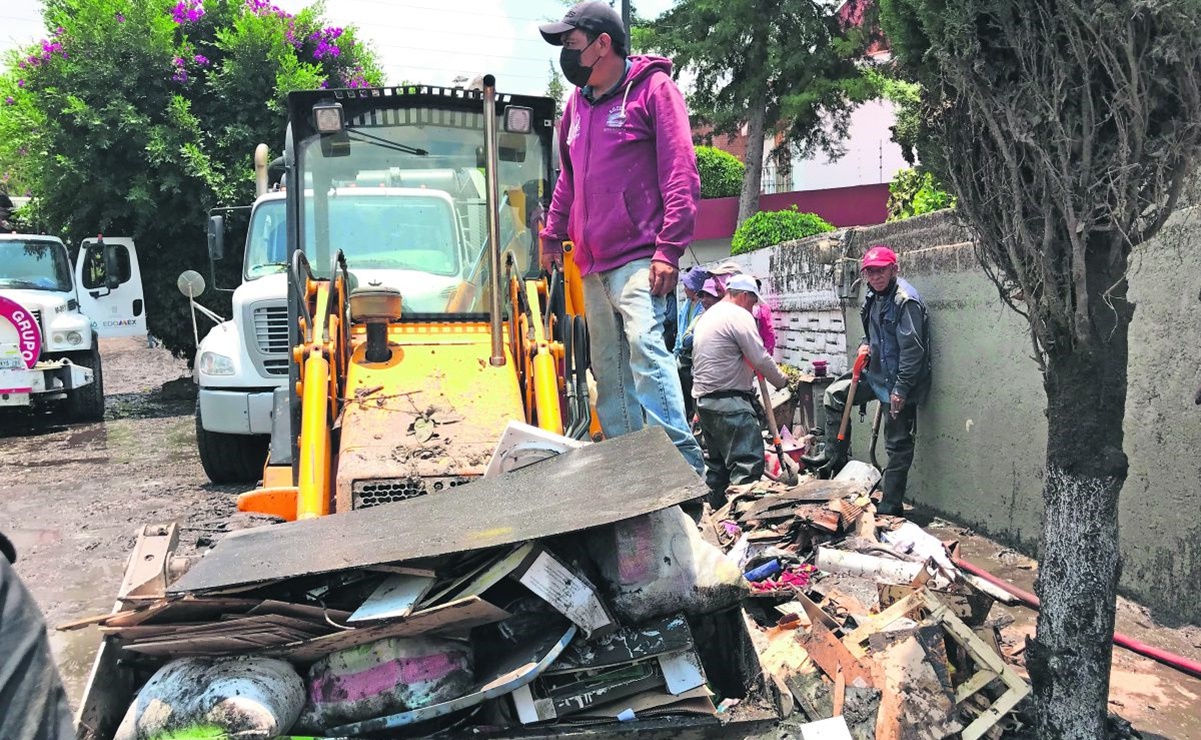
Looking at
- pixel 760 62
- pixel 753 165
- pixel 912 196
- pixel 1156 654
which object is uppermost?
pixel 760 62

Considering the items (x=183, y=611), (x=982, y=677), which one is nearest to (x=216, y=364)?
(x=183, y=611)

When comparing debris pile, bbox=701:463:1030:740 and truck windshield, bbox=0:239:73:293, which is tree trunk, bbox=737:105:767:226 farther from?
debris pile, bbox=701:463:1030:740

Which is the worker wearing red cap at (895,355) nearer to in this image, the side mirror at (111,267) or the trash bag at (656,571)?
the trash bag at (656,571)

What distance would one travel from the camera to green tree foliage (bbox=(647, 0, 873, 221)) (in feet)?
68.7

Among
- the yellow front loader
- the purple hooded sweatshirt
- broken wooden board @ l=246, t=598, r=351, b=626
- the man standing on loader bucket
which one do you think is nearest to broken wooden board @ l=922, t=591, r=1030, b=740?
the man standing on loader bucket

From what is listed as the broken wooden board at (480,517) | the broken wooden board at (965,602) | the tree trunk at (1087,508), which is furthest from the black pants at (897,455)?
the broken wooden board at (480,517)

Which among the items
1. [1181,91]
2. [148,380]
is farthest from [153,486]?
[148,380]

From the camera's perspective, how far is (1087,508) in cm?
322

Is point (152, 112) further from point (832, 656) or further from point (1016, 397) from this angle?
point (832, 656)

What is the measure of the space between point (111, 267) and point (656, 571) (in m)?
12.4

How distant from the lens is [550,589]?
2713mm

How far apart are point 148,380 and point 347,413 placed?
21.2 meters

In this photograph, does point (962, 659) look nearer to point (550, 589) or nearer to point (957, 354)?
point (550, 589)

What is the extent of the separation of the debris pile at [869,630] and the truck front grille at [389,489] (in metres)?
1.10
